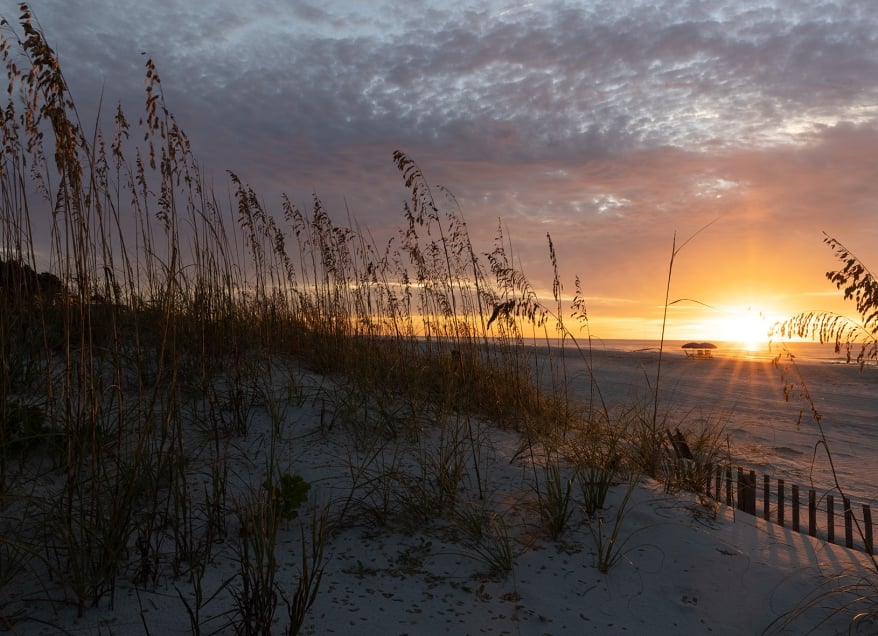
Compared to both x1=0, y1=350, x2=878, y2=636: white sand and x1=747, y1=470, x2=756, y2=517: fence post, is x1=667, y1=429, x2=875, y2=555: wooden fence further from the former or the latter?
x1=0, y1=350, x2=878, y2=636: white sand

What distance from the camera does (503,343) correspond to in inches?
237

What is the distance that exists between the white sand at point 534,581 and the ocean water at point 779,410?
72 centimetres

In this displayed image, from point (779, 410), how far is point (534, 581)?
10.1 metres

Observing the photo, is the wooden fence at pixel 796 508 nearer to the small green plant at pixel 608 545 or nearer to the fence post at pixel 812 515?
the fence post at pixel 812 515

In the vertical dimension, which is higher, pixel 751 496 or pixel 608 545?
pixel 608 545

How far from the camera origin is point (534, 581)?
2.68 meters

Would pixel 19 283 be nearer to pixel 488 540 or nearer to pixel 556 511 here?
pixel 488 540

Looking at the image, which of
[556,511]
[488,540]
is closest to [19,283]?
[488,540]

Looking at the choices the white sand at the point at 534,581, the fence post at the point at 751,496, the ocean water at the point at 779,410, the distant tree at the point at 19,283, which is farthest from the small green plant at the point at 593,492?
the distant tree at the point at 19,283

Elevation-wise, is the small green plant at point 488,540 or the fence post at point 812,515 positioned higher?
the small green plant at point 488,540

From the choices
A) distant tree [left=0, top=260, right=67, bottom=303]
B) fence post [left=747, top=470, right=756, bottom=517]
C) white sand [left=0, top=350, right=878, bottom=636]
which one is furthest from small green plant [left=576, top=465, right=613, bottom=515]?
distant tree [left=0, top=260, right=67, bottom=303]

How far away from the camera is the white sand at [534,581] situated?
227 cm

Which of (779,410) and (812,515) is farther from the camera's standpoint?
(779,410)

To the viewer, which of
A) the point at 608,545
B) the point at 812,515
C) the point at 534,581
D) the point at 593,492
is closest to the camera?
the point at 534,581
